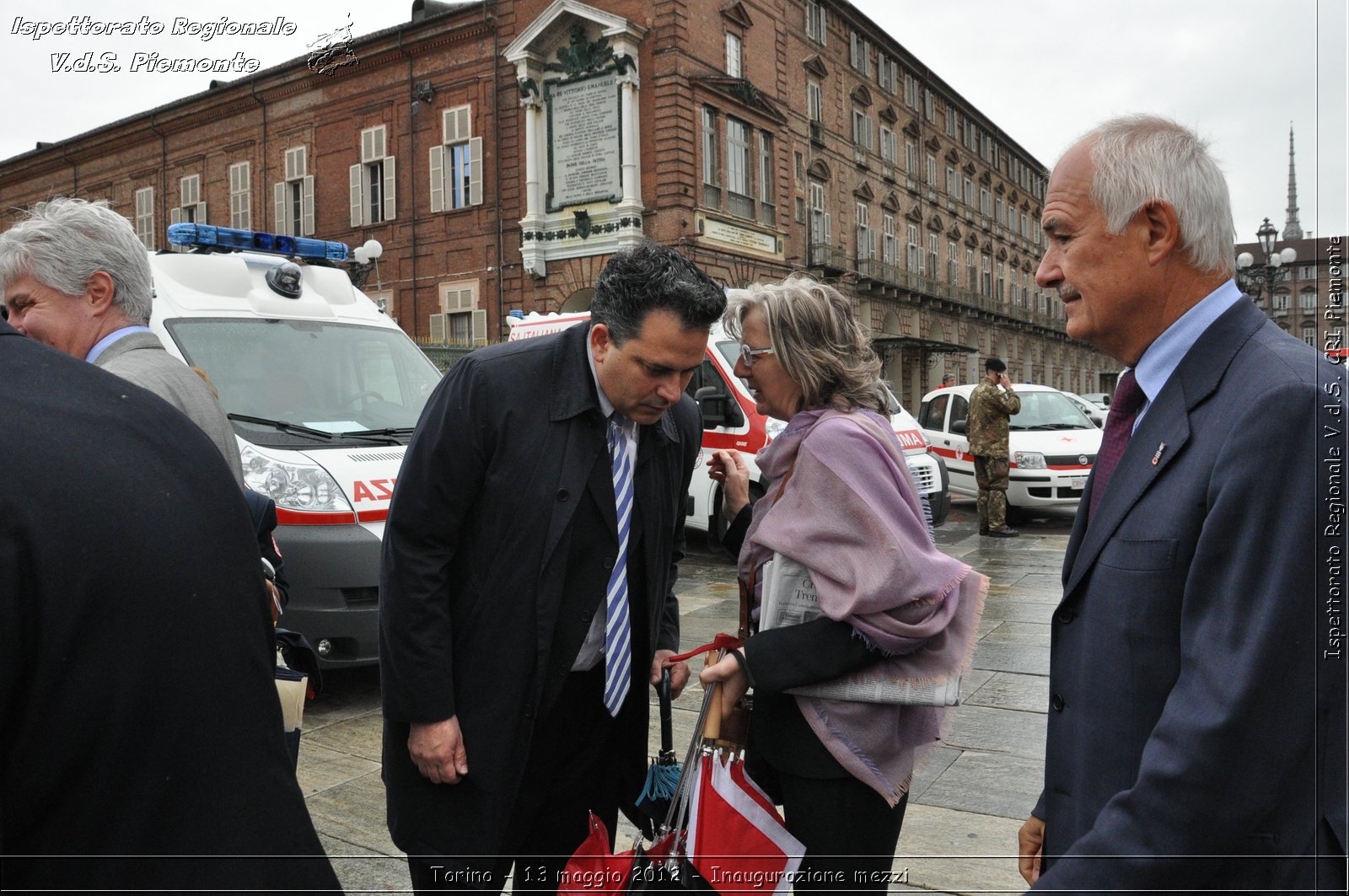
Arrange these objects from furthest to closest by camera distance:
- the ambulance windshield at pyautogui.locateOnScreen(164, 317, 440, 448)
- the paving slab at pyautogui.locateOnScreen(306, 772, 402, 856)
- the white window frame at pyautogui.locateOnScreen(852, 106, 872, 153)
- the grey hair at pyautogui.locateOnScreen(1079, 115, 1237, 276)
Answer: the white window frame at pyautogui.locateOnScreen(852, 106, 872, 153) < the ambulance windshield at pyautogui.locateOnScreen(164, 317, 440, 448) < the paving slab at pyautogui.locateOnScreen(306, 772, 402, 856) < the grey hair at pyautogui.locateOnScreen(1079, 115, 1237, 276)

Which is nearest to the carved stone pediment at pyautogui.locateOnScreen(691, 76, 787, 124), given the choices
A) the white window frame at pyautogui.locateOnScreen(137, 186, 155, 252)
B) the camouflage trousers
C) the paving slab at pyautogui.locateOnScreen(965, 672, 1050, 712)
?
the camouflage trousers

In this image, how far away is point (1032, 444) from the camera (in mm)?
11531

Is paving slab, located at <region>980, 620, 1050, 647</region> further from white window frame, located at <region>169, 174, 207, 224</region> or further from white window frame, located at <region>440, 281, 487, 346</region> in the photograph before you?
white window frame, located at <region>169, 174, 207, 224</region>

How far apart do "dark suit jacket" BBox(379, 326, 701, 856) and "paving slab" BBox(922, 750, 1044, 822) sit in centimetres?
231

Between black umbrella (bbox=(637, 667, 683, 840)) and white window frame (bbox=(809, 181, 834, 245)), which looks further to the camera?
white window frame (bbox=(809, 181, 834, 245))

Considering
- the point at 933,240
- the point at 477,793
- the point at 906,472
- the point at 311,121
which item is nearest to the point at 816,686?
the point at 906,472

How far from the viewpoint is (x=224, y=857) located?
1.13m

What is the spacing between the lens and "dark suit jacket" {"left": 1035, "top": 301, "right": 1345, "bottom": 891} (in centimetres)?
115

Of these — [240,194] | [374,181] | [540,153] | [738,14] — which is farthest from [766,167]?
[240,194]

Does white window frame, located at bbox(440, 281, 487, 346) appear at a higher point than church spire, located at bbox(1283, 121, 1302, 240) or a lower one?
higher

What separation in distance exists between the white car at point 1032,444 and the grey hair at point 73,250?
10263 millimetres

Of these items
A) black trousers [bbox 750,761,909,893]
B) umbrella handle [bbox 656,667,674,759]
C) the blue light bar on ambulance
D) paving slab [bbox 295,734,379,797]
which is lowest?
paving slab [bbox 295,734,379,797]

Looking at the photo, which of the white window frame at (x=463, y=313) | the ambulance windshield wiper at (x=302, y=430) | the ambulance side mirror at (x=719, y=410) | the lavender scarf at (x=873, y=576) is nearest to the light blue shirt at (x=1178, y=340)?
the lavender scarf at (x=873, y=576)

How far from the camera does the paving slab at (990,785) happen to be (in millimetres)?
3691
